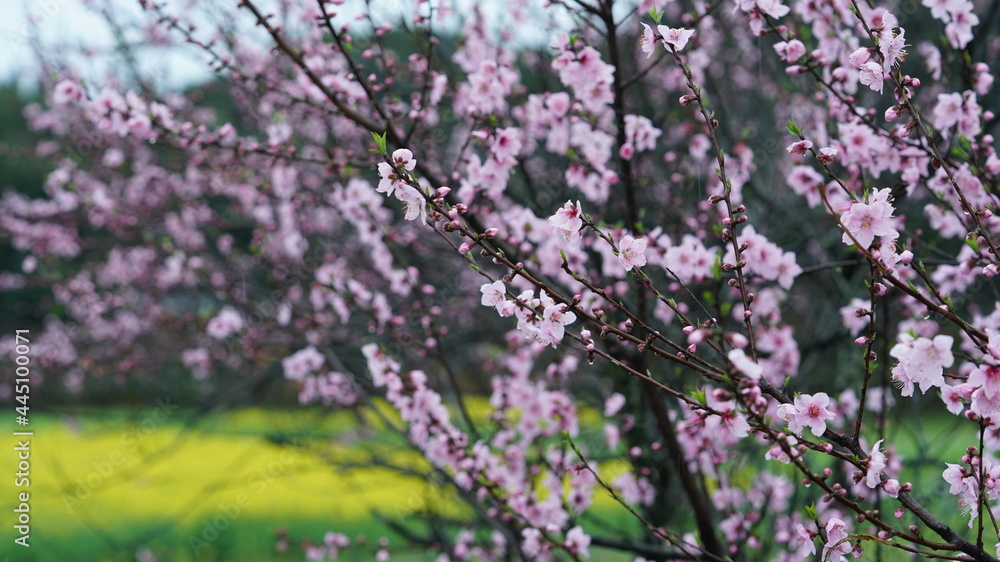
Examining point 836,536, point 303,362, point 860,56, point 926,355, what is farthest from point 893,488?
point 303,362

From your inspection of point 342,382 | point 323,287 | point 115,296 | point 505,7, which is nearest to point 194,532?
point 115,296

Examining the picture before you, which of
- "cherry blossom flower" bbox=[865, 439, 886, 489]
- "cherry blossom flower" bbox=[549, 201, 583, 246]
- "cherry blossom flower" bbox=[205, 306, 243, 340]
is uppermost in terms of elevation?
"cherry blossom flower" bbox=[205, 306, 243, 340]

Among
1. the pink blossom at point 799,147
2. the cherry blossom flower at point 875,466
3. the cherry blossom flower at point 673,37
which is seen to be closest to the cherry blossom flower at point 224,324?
the cherry blossom flower at point 673,37

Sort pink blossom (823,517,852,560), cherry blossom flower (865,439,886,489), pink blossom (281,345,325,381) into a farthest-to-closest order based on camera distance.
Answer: pink blossom (281,345,325,381) < pink blossom (823,517,852,560) < cherry blossom flower (865,439,886,489)

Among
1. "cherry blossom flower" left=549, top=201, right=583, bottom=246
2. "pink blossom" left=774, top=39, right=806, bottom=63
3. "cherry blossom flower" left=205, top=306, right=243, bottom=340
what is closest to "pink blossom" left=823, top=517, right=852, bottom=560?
"cherry blossom flower" left=549, top=201, right=583, bottom=246

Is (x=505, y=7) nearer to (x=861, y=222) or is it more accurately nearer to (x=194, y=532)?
(x=861, y=222)

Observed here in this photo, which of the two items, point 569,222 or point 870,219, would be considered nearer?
point 870,219

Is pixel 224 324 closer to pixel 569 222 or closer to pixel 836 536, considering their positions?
pixel 569 222

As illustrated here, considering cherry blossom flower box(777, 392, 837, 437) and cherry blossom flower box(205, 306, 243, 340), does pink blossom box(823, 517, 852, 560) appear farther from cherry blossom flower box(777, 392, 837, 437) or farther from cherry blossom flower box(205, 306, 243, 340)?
cherry blossom flower box(205, 306, 243, 340)

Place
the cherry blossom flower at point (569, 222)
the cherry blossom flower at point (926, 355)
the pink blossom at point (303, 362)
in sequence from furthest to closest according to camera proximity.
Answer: the pink blossom at point (303, 362)
the cherry blossom flower at point (569, 222)
the cherry blossom flower at point (926, 355)

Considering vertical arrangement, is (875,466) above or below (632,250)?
below

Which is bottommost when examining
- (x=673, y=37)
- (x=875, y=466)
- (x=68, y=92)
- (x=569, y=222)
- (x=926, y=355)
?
(x=875, y=466)

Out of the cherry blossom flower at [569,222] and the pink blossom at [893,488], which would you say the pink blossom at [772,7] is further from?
the pink blossom at [893,488]

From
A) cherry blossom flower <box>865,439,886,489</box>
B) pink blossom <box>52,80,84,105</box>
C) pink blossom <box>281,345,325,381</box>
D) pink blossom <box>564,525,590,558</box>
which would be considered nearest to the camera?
cherry blossom flower <box>865,439,886,489</box>
